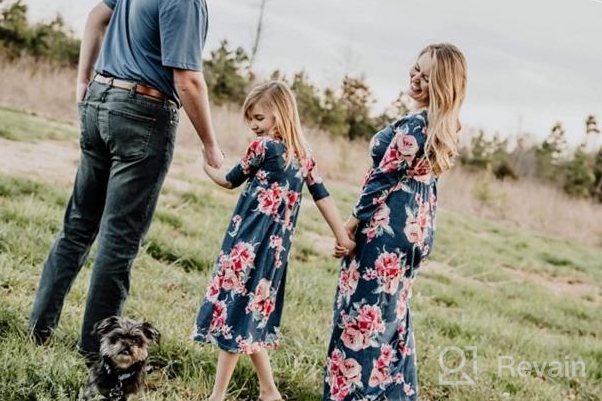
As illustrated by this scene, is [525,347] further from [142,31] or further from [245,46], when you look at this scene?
[245,46]

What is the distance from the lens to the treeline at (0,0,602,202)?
1179cm

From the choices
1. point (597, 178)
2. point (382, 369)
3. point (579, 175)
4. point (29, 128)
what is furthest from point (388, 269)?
point (597, 178)

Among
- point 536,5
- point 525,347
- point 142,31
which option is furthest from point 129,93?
point 536,5

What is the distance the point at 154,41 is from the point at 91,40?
0.48 metres

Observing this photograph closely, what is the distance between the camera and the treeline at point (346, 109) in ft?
38.7

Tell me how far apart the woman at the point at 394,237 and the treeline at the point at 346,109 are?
9.71 metres

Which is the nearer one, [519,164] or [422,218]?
[422,218]

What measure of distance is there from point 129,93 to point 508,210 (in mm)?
10830

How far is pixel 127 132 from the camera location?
2.48 meters

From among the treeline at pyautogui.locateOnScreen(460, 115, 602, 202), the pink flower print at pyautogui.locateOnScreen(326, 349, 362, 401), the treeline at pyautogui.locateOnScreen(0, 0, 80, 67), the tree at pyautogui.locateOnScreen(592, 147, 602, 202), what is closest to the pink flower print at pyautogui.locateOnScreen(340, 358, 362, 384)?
the pink flower print at pyautogui.locateOnScreen(326, 349, 362, 401)

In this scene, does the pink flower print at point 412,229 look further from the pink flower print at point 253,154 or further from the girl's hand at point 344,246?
the pink flower print at point 253,154

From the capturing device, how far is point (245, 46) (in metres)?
12.6

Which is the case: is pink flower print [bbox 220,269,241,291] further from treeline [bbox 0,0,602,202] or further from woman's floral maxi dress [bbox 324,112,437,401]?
treeline [bbox 0,0,602,202]

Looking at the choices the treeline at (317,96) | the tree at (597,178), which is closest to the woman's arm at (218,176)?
the treeline at (317,96)
